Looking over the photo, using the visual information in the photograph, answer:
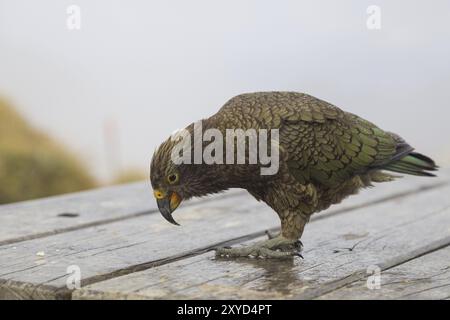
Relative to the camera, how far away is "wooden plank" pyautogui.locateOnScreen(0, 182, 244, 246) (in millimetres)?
3605

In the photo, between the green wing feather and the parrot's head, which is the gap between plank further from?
the parrot's head

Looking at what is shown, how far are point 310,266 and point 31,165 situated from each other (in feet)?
15.1

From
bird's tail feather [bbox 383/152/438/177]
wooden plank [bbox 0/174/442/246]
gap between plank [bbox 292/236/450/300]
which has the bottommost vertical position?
wooden plank [bbox 0/174/442/246]

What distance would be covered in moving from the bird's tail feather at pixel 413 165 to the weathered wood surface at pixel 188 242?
0.95ft

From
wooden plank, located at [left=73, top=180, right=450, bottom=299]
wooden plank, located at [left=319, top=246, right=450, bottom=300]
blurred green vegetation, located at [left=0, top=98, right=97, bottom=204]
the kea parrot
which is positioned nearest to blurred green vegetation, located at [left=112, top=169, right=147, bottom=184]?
blurred green vegetation, located at [left=0, top=98, right=97, bottom=204]

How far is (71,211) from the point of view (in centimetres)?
412

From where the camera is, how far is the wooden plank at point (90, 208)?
364cm

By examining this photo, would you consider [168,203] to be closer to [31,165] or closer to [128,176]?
[31,165]

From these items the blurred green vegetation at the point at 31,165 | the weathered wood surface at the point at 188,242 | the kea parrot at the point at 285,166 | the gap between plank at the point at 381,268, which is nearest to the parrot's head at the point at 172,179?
the kea parrot at the point at 285,166

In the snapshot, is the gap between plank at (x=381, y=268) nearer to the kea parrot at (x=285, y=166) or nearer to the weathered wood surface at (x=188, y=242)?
the weathered wood surface at (x=188, y=242)

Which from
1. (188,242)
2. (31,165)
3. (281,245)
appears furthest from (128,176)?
(281,245)

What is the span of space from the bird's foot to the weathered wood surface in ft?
0.18

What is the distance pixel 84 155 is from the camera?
7492 millimetres
